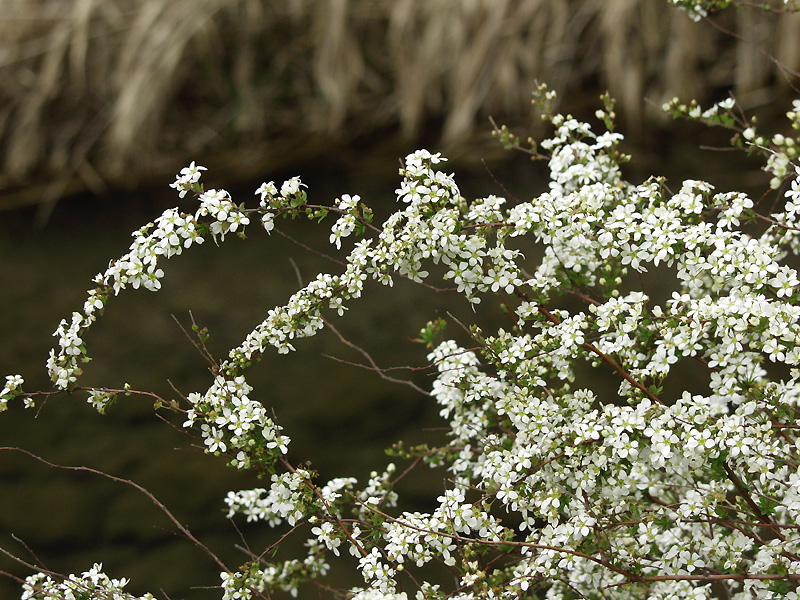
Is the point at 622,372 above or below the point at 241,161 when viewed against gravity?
below

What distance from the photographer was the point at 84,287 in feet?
7.80

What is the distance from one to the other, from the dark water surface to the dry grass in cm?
14

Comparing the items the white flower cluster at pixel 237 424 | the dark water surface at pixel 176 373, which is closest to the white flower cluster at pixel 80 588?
the white flower cluster at pixel 237 424

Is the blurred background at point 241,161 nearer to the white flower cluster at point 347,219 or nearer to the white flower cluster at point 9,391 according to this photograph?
the white flower cluster at point 347,219

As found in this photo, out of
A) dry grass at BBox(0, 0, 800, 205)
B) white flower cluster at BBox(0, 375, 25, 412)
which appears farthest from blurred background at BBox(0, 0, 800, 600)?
white flower cluster at BBox(0, 375, 25, 412)

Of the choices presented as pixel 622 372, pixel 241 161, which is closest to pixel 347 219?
pixel 622 372

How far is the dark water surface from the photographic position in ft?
7.23

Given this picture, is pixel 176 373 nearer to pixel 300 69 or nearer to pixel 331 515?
pixel 300 69


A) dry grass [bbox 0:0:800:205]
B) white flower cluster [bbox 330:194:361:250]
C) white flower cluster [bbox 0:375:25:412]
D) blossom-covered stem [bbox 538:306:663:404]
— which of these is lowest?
blossom-covered stem [bbox 538:306:663:404]

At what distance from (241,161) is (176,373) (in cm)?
66

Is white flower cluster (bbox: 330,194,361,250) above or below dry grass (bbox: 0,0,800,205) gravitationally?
below

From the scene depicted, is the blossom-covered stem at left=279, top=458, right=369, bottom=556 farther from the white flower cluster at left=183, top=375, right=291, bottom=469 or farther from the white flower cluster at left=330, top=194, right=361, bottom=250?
the white flower cluster at left=330, top=194, right=361, bottom=250

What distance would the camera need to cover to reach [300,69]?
238 centimetres

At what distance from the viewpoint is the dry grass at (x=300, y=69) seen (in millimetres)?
2158
